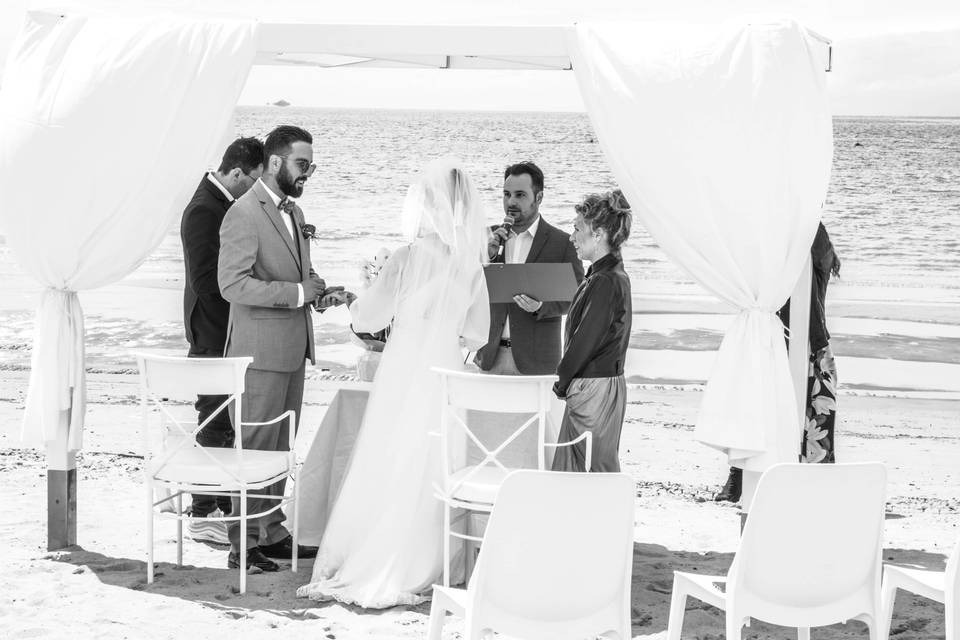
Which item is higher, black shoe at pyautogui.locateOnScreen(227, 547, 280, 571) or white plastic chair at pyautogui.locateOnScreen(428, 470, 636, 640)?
white plastic chair at pyautogui.locateOnScreen(428, 470, 636, 640)

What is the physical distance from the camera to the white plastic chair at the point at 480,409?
4.30 m

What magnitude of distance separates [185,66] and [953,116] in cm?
3506

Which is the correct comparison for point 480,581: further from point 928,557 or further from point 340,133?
point 340,133

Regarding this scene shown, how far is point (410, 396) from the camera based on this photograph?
4707 mm

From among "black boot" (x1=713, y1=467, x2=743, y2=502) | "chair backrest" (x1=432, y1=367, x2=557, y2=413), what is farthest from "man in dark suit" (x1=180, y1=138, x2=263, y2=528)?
"black boot" (x1=713, y1=467, x2=743, y2=502)

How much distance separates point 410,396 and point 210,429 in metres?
1.33

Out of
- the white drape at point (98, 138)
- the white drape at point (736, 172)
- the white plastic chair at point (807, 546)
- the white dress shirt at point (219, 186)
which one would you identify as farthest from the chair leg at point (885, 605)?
the white dress shirt at point (219, 186)

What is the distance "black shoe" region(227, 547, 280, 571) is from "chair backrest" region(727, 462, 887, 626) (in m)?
2.41

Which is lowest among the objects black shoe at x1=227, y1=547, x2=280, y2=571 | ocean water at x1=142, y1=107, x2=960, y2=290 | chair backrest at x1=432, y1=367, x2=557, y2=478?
black shoe at x1=227, y1=547, x2=280, y2=571

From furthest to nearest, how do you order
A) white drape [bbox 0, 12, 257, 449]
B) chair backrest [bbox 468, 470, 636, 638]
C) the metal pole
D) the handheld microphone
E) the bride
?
the handheld microphone → the metal pole → white drape [bbox 0, 12, 257, 449] → the bride → chair backrest [bbox 468, 470, 636, 638]

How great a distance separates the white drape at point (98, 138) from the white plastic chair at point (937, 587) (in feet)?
10.2

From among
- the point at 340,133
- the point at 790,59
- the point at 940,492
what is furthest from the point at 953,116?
the point at 790,59

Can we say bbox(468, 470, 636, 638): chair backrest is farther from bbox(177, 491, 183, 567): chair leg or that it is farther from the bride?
bbox(177, 491, 183, 567): chair leg

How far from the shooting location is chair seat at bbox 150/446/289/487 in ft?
15.0
